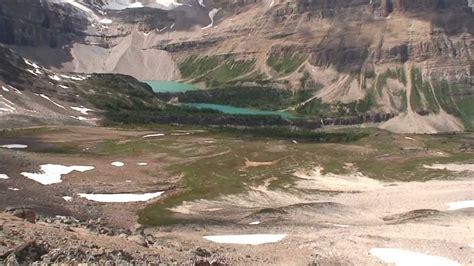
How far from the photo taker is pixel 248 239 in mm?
49656

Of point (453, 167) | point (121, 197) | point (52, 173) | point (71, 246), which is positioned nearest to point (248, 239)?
point (71, 246)

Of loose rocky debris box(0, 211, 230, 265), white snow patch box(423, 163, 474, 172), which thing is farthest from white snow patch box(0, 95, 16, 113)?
loose rocky debris box(0, 211, 230, 265)

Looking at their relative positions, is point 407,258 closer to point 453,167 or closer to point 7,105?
point 453,167

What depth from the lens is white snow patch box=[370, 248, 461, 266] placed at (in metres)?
43.8

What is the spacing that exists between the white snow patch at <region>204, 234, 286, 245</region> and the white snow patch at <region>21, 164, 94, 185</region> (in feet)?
98.5

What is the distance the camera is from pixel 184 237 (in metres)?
49.9

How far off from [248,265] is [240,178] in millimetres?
53776

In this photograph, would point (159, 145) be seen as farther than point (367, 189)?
Yes

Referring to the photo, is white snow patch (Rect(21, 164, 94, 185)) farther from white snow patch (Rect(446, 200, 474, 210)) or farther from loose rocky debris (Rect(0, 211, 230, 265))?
white snow patch (Rect(446, 200, 474, 210))

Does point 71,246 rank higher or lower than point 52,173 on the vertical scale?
higher

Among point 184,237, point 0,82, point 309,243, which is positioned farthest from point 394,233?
point 0,82

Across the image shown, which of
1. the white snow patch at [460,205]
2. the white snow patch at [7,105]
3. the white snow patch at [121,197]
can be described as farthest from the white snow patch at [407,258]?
the white snow patch at [7,105]

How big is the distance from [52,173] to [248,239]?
37.9 m

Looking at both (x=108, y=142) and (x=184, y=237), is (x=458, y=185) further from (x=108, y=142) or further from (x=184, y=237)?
(x=108, y=142)
